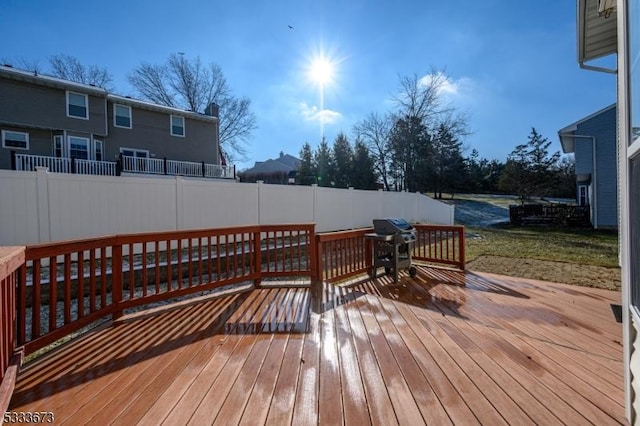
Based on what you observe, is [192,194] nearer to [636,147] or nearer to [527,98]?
[636,147]

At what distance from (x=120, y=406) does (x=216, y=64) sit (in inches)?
948

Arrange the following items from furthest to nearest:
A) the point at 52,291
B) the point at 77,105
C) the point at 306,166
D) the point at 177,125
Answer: the point at 306,166, the point at 177,125, the point at 77,105, the point at 52,291

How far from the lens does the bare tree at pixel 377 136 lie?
22.3 metres

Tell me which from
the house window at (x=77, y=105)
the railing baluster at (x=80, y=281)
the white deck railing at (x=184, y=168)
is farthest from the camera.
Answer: the white deck railing at (x=184, y=168)

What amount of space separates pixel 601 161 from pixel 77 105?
21918 mm

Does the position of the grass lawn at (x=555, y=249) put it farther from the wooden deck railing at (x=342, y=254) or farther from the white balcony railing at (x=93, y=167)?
the white balcony railing at (x=93, y=167)

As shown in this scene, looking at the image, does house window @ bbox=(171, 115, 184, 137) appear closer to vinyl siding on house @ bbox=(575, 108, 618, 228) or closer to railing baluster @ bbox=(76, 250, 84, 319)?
railing baluster @ bbox=(76, 250, 84, 319)

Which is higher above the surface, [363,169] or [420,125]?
[420,125]

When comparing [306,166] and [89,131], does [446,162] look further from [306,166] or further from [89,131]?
[89,131]

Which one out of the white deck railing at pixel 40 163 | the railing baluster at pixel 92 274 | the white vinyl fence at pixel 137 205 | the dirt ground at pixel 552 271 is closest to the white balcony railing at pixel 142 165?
the white deck railing at pixel 40 163

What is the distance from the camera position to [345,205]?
34.4 feet

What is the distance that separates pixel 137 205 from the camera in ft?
21.1

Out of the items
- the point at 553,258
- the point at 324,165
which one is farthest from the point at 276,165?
the point at 553,258

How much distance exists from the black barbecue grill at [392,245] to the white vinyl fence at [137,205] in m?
4.16
